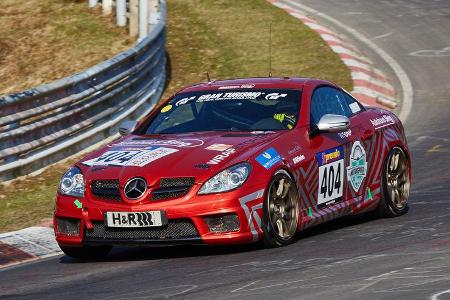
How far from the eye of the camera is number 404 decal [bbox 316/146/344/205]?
391 inches

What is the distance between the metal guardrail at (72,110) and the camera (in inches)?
527

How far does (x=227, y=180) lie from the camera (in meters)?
8.96

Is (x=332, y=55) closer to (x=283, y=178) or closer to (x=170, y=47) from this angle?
(x=170, y=47)

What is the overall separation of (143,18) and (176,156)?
1053 centimetres

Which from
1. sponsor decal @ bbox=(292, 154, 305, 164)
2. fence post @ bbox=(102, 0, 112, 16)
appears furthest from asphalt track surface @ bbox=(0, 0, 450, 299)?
fence post @ bbox=(102, 0, 112, 16)

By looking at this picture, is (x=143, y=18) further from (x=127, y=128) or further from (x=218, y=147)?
(x=218, y=147)

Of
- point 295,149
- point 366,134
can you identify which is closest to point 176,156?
point 295,149

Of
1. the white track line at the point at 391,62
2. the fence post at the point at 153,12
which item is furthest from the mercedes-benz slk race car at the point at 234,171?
the fence post at the point at 153,12

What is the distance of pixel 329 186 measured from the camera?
1006 cm

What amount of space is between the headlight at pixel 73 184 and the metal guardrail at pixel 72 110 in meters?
3.85

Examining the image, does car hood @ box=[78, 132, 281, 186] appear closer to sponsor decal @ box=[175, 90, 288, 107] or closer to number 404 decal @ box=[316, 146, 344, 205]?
number 404 decal @ box=[316, 146, 344, 205]

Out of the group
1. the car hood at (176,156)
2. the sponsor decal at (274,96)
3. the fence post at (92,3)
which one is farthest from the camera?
the fence post at (92,3)

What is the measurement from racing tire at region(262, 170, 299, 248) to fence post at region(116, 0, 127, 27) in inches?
445

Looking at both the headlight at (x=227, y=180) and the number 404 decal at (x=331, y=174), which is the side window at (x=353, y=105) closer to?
the number 404 decal at (x=331, y=174)
